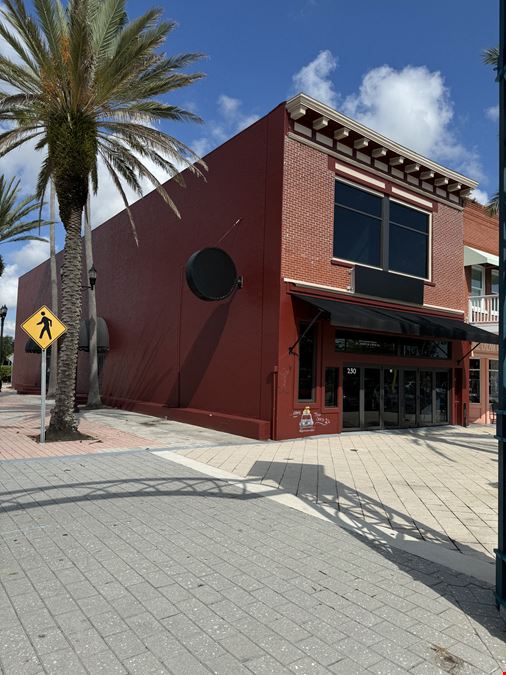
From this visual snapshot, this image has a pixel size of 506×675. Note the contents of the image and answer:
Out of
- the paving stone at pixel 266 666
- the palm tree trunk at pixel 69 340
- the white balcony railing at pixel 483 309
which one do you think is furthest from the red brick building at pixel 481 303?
the paving stone at pixel 266 666

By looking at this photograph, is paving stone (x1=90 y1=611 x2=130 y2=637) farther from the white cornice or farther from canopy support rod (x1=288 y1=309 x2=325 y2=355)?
the white cornice

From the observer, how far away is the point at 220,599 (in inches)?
147

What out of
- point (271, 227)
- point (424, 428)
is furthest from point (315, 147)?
point (424, 428)

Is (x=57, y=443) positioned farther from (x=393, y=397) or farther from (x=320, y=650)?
(x=393, y=397)

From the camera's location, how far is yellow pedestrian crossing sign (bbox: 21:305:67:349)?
35.5ft

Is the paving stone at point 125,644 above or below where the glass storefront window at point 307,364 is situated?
Result: below

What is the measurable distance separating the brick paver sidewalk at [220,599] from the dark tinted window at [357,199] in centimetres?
1108

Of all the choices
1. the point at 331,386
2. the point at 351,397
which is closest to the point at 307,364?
the point at 331,386

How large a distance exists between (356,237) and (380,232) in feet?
3.71

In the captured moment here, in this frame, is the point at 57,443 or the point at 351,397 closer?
the point at 57,443

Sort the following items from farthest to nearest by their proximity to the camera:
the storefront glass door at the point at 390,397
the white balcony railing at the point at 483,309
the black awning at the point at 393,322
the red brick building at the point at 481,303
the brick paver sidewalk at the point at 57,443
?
the red brick building at the point at 481,303, the white balcony railing at the point at 483,309, the storefront glass door at the point at 390,397, the black awning at the point at 393,322, the brick paver sidewalk at the point at 57,443

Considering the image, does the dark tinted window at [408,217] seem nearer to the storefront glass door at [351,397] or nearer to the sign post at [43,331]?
the storefront glass door at [351,397]

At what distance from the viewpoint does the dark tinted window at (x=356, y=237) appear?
48.3 feet

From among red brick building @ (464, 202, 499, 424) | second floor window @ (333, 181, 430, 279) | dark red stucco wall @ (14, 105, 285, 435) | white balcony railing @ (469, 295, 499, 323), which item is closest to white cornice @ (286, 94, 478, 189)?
dark red stucco wall @ (14, 105, 285, 435)
